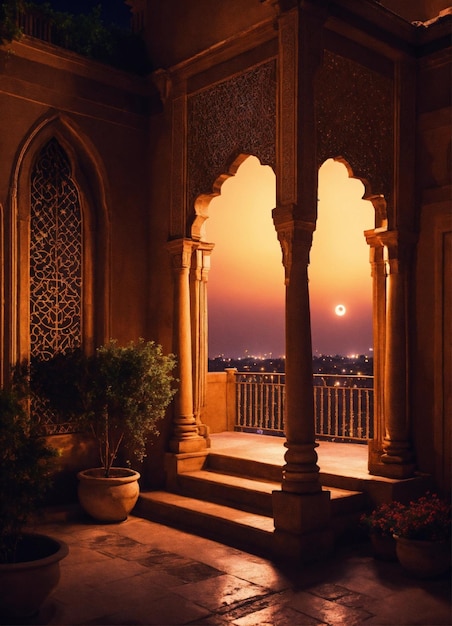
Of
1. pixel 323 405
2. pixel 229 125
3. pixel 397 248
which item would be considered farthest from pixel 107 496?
pixel 229 125

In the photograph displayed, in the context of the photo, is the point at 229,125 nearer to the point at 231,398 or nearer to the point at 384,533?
the point at 384,533

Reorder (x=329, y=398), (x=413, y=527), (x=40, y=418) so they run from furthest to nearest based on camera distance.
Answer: (x=329, y=398)
(x=40, y=418)
(x=413, y=527)

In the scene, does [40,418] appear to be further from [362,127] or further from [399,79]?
[399,79]

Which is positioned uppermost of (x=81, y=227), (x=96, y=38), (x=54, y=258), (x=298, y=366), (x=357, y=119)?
(x=96, y=38)

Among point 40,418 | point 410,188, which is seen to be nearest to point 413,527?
point 410,188

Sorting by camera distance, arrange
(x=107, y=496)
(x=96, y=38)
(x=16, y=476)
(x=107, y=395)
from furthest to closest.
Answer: (x=96, y=38) < (x=107, y=496) < (x=107, y=395) < (x=16, y=476)

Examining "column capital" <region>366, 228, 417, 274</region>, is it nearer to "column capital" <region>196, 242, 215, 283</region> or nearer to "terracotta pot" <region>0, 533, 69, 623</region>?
"column capital" <region>196, 242, 215, 283</region>

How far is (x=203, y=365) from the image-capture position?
899cm

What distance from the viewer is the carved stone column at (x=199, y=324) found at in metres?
8.74

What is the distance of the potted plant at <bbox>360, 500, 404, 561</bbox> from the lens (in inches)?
244

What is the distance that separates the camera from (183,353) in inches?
330

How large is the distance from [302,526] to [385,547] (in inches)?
29.8

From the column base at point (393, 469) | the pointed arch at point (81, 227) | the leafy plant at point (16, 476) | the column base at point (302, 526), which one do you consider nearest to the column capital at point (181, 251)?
the pointed arch at point (81, 227)

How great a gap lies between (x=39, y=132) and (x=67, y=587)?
16.5 feet
